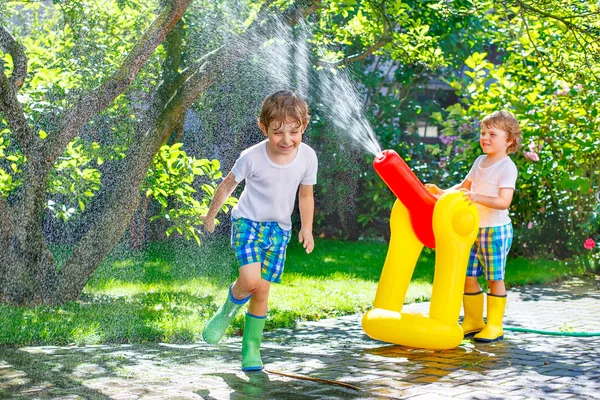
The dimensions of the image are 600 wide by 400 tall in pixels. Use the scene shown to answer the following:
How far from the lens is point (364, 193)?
11945mm

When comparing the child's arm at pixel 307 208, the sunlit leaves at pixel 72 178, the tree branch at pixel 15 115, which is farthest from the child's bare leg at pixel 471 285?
the tree branch at pixel 15 115

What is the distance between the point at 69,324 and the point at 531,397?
2.69m

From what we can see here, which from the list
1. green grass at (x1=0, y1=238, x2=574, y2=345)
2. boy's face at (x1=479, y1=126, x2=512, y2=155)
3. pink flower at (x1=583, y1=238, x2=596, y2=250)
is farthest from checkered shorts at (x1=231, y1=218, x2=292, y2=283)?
pink flower at (x1=583, y1=238, x2=596, y2=250)

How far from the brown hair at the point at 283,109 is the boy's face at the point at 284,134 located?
0.7 inches

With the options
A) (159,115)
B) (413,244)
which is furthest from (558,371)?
(159,115)

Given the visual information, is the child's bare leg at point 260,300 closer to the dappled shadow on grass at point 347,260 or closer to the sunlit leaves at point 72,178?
the sunlit leaves at point 72,178

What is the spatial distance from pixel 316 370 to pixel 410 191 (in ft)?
3.93

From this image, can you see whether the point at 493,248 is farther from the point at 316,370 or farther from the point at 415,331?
the point at 316,370

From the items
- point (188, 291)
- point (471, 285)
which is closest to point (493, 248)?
point (471, 285)

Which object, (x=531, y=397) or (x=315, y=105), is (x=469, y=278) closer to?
(x=531, y=397)

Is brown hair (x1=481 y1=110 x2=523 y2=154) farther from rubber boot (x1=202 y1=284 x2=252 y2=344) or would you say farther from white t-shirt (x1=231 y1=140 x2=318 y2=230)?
rubber boot (x1=202 y1=284 x2=252 y2=344)

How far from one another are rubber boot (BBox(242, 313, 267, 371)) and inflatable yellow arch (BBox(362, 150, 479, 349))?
2.60ft

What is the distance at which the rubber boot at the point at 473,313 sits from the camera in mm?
4969

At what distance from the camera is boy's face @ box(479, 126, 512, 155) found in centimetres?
476
